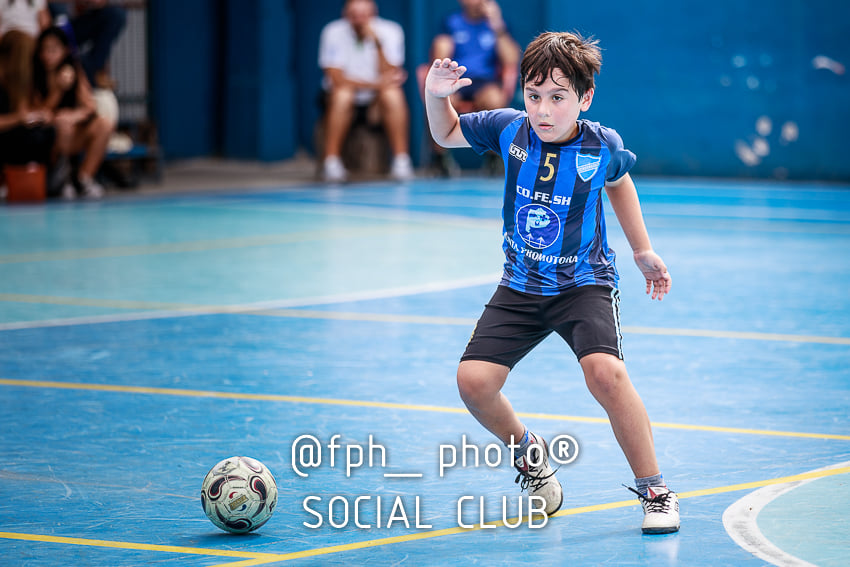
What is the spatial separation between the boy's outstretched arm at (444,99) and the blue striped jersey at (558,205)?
0.71 feet

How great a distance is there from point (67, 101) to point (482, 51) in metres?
4.88

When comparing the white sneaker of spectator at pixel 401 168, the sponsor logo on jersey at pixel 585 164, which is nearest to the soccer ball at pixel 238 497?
the sponsor logo on jersey at pixel 585 164

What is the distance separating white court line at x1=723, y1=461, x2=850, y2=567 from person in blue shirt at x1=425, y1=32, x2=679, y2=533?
196 mm

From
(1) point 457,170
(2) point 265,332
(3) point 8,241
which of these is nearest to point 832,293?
(2) point 265,332

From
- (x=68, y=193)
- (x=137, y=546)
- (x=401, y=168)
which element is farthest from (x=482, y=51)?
(x=137, y=546)

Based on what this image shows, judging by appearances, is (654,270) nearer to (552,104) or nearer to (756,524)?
(552,104)

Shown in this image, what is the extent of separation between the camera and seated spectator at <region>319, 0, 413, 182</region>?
15.9 metres

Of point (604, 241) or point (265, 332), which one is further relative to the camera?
point (265, 332)

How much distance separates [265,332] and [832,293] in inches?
135

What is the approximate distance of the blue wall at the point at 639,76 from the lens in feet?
51.1

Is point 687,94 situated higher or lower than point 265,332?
higher

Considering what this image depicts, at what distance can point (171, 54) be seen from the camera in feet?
63.4

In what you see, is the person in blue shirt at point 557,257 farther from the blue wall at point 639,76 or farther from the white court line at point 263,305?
the blue wall at point 639,76

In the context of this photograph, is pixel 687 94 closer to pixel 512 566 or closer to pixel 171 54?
pixel 171 54
